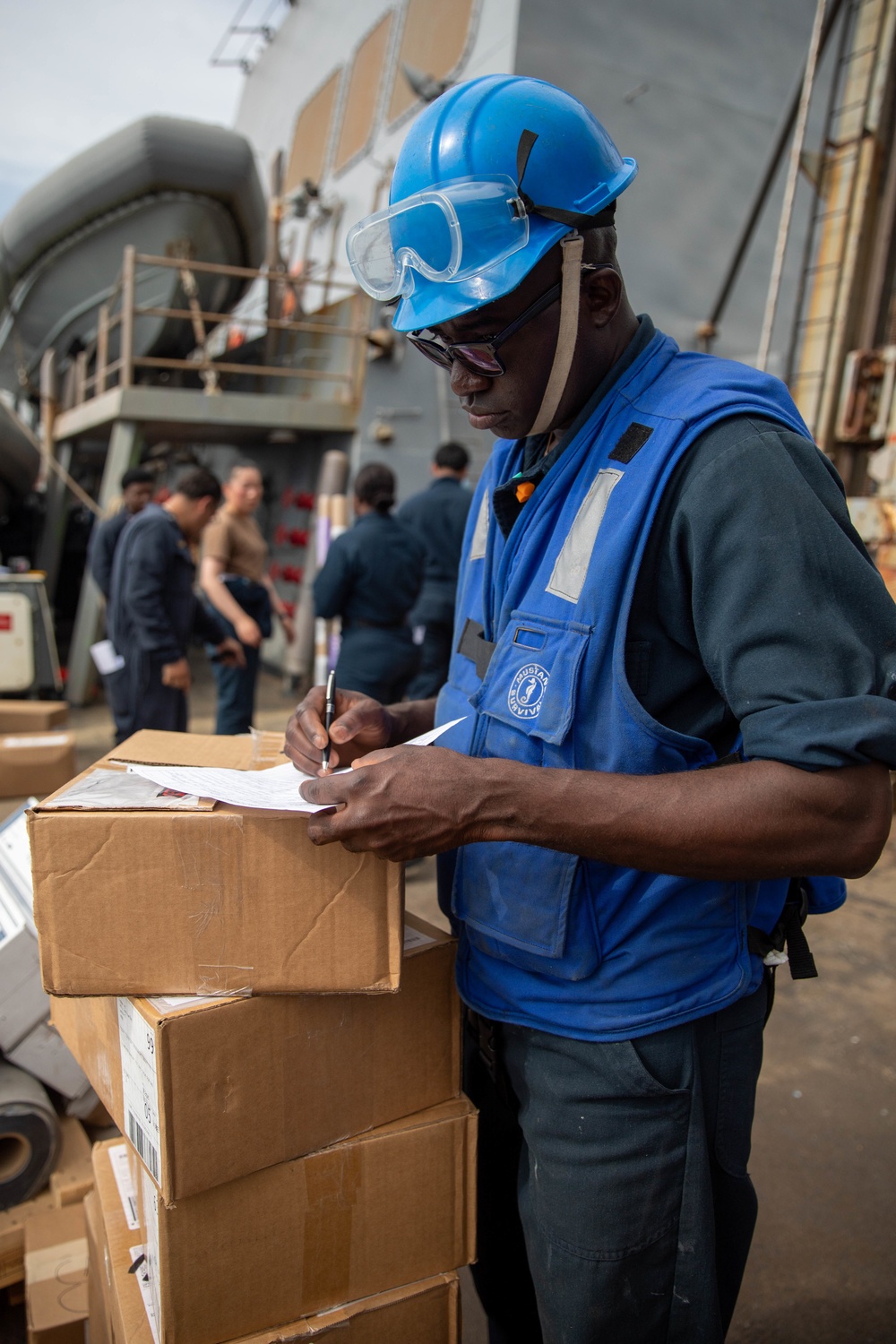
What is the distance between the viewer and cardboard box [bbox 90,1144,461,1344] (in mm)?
1263

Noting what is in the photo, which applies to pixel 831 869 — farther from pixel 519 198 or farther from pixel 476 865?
pixel 519 198

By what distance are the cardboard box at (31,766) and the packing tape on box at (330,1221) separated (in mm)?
2431

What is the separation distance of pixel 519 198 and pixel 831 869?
861 millimetres

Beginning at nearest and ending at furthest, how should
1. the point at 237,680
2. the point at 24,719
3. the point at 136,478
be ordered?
the point at 24,719 < the point at 237,680 < the point at 136,478

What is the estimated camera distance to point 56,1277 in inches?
71.1

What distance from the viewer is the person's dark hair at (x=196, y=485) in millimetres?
4672

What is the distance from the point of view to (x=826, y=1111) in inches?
109

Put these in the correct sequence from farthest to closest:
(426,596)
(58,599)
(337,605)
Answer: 1. (58,599)
2. (426,596)
3. (337,605)

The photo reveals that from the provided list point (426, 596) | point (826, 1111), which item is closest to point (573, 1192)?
point (826, 1111)

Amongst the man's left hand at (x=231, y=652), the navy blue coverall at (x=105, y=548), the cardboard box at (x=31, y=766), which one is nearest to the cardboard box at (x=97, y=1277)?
the cardboard box at (x=31, y=766)

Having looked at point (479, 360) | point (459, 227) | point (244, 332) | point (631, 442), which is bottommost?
point (631, 442)

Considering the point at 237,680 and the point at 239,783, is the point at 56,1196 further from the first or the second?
the point at 237,680

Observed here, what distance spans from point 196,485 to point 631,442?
13.1 feet

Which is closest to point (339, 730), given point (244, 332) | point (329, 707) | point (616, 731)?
point (329, 707)
